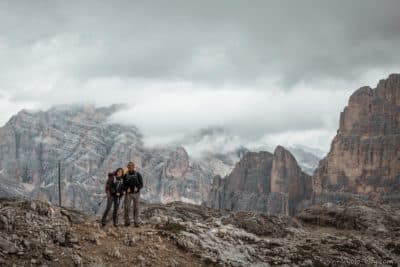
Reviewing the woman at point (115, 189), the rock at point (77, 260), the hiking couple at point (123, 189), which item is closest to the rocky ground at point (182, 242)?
the rock at point (77, 260)

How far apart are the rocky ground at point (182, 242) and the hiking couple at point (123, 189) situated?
0.87 m

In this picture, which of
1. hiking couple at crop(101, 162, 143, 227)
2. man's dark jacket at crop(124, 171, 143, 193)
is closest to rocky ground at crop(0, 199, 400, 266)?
hiking couple at crop(101, 162, 143, 227)

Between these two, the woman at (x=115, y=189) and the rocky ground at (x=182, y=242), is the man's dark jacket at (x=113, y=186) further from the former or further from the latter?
the rocky ground at (x=182, y=242)

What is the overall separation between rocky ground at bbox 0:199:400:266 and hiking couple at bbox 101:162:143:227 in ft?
2.86

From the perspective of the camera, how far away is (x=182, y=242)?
2792 cm

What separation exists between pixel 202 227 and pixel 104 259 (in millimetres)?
9761

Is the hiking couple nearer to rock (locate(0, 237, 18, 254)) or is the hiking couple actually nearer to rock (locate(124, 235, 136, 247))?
rock (locate(124, 235, 136, 247))

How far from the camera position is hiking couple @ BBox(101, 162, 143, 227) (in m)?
29.5

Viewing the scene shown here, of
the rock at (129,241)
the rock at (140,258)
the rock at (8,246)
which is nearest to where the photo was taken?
the rock at (8,246)

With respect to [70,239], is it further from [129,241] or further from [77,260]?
[129,241]

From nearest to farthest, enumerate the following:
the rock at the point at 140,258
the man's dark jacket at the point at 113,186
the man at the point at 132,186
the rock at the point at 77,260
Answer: the rock at the point at 77,260 → the rock at the point at 140,258 → the man's dark jacket at the point at 113,186 → the man at the point at 132,186

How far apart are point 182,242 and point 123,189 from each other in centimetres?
490

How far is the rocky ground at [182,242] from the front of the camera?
23.3 metres

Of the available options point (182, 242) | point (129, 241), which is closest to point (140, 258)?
point (129, 241)
